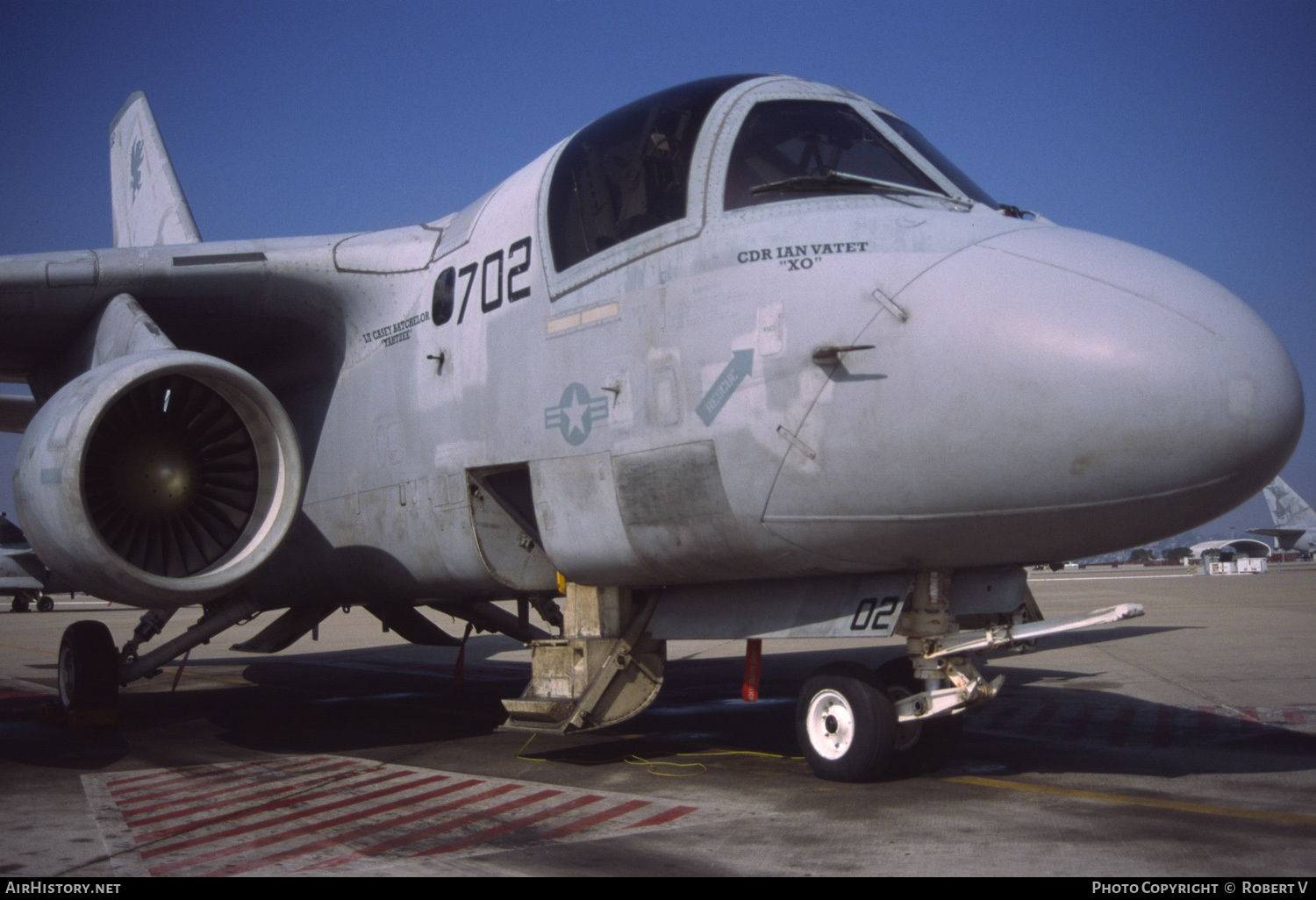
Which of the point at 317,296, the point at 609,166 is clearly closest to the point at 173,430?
the point at 317,296

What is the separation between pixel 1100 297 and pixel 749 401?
1.70 meters

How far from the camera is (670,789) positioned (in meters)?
6.14

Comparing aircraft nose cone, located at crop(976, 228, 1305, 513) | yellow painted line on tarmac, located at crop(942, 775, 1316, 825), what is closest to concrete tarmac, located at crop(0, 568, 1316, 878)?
yellow painted line on tarmac, located at crop(942, 775, 1316, 825)

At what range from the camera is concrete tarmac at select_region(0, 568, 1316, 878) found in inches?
177

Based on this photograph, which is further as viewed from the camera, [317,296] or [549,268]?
[317,296]

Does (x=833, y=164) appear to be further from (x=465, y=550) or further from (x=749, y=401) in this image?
(x=465, y=550)

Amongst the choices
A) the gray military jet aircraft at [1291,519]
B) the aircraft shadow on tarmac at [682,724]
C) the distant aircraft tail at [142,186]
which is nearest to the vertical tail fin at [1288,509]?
the gray military jet aircraft at [1291,519]

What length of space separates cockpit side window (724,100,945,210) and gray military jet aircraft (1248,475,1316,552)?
79255 mm

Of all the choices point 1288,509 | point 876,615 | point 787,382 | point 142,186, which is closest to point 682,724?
point 876,615

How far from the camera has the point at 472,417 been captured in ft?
23.6

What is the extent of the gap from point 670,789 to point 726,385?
230 cm

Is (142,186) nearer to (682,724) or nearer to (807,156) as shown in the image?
(682,724)

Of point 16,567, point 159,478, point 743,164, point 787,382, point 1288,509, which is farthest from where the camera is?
point 1288,509

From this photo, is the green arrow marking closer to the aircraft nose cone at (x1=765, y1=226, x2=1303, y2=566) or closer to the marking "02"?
the aircraft nose cone at (x1=765, y1=226, x2=1303, y2=566)
